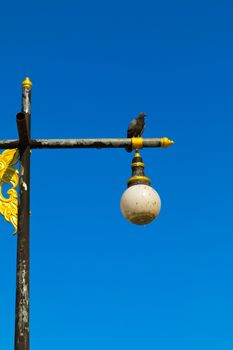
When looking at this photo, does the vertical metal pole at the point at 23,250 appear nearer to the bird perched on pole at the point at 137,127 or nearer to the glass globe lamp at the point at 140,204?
the glass globe lamp at the point at 140,204

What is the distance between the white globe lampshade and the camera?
6527 mm

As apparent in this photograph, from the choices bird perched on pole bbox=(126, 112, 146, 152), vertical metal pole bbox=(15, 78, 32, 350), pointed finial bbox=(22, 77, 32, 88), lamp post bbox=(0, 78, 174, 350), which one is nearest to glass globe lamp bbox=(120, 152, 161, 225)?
lamp post bbox=(0, 78, 174, 350)

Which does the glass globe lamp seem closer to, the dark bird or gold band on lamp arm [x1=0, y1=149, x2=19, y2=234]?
the dark bird

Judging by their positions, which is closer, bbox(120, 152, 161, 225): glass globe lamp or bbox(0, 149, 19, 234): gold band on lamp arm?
bbox(120, 152, 161, 225): glass globe lamp

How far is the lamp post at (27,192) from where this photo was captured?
244 inches

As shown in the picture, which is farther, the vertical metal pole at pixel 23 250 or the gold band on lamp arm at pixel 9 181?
the gold band on lamp arm at pixel 9 181

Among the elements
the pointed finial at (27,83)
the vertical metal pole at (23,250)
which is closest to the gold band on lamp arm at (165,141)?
the vertical metal pole at (23,250)

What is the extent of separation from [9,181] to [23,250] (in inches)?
54.9

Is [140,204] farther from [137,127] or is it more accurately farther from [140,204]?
[137,127]

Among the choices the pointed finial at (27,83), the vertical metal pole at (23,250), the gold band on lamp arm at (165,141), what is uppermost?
the pointed finial at (27,83)

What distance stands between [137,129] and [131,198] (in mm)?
993

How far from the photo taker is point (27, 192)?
674cm

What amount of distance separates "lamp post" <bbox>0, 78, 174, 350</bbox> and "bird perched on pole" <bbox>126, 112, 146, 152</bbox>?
182 millimetres

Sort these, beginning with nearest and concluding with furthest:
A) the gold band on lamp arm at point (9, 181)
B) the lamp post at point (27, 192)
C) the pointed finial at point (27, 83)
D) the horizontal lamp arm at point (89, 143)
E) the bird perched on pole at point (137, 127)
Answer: the lamp post at point (27, 192), the horizontal lamp arm at point (89, 143), the bird perched on pole at point (137, 127), the pointed finial at point (27, 83), the gold band on lamp arm at point (9, 181)
